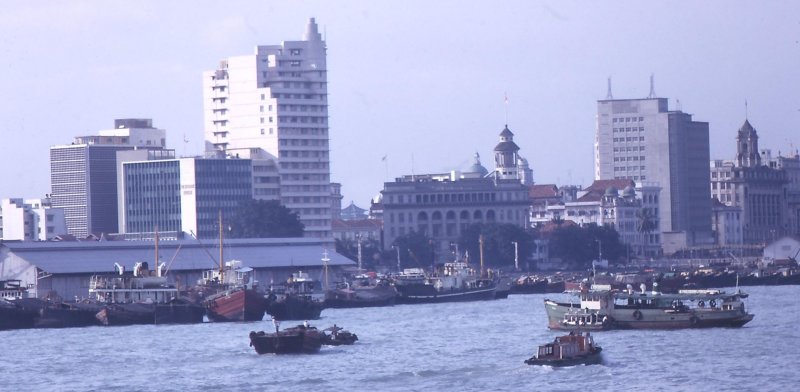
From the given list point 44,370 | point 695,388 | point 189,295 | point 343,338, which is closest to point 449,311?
point 189,295

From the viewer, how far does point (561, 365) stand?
237ft

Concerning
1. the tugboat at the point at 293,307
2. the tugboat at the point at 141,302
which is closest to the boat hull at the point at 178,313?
the tugboat at the point at 141,302

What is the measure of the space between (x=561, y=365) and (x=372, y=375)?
706 centimetres

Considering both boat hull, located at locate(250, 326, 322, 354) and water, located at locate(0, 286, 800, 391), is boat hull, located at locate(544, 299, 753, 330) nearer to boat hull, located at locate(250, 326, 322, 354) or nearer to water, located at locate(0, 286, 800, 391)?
water, located at locate(0, 286, 800, 391)

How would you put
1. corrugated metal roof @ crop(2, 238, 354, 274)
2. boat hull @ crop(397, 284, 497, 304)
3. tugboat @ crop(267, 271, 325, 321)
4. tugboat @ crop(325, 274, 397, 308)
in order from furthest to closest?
boat hull @ crop(397, 284, 497, 304), corrugated metal roof @ crop(2, 238, 354, 274), tugboat @ crop(325, 274, 397, 308), tugboat @ crop(267, 271, 325, 321)

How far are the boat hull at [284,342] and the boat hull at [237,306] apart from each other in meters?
28.9

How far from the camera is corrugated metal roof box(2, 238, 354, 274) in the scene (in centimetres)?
14325

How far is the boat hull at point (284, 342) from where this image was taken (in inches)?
3174

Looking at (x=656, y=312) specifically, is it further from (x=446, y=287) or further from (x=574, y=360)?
(x=446, y=287)

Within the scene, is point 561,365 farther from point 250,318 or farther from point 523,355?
point 250,318

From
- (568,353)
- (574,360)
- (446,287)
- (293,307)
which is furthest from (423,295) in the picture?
(568,353)

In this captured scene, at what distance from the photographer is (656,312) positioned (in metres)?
94.1

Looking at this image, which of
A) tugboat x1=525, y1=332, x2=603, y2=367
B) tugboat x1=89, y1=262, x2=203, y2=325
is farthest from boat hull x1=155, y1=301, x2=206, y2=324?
tugboat x1=525, y1=332, x2=603, y2=367

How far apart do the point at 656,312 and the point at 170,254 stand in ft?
216
